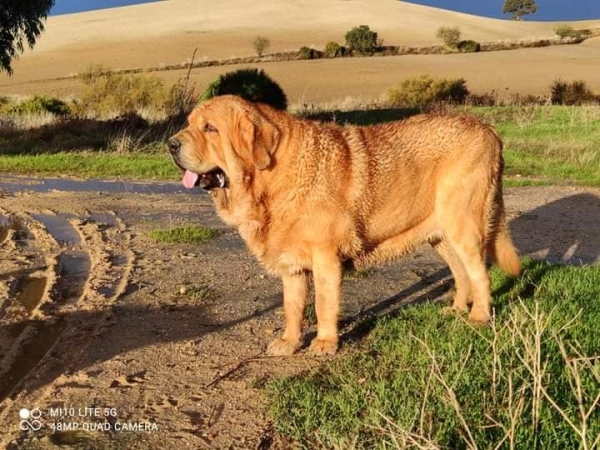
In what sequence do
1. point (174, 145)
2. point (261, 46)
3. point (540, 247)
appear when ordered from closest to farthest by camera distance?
point (174, 145) → point (540, 247) → point (261, 46)

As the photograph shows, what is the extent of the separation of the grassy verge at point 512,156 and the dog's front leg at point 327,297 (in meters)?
9.69

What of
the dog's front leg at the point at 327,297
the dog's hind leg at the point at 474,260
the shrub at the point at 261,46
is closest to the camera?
the dog's front leg at the point at 327,297

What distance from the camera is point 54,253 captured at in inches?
307

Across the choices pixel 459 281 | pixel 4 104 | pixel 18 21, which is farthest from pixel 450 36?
pixel 459 281

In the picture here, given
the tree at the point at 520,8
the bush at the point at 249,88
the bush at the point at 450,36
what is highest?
the tree at the point at 520,8

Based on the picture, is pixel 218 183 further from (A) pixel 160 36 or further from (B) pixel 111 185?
(A) pixel 160 36

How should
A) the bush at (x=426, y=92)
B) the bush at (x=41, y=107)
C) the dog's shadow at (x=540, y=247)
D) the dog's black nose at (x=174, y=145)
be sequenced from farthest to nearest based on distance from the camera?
the bush at (x=426, y=92), the bush at (x=41, y=107), the dog's shadow at (x=540, y=247), the dog's black nose at (x=174, y=145)

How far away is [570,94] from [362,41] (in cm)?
4121

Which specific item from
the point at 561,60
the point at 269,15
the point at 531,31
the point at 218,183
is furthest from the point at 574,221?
the point at 531,31

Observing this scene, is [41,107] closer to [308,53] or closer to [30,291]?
[30,291]

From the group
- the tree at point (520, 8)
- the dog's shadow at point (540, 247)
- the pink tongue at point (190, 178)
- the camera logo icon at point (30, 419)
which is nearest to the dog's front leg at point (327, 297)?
the dog's shadow at point (540, 247)

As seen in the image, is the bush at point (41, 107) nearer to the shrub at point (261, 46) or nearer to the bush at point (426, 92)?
the bush at point (426, 92)

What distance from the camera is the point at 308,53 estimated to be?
67812 millimetres

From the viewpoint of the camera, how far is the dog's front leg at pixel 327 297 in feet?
16.1
